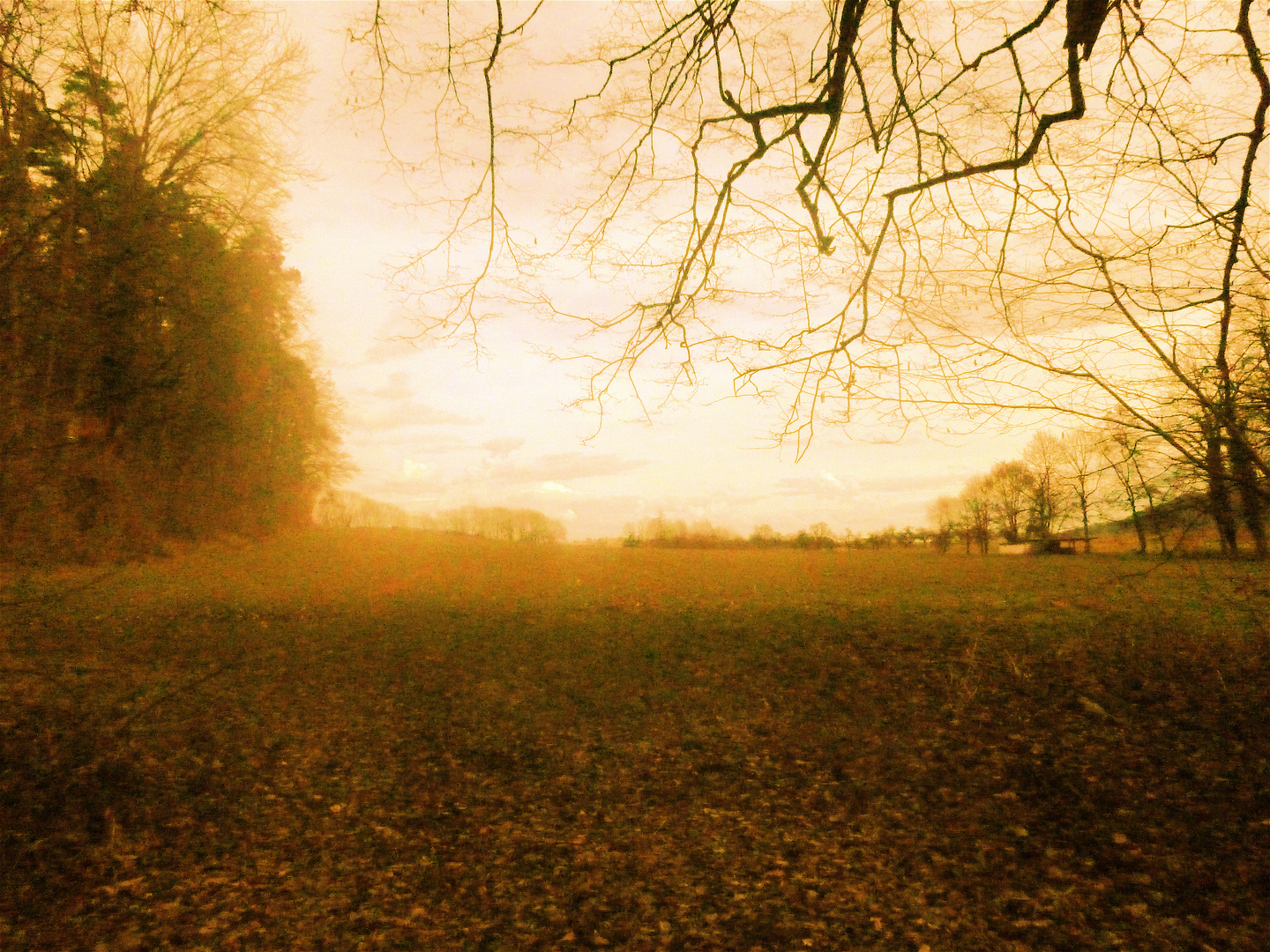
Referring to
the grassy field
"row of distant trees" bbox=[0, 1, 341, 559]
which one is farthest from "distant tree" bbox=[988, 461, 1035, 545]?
"row of distant trees" bbox=[0, 1, 341, 559]

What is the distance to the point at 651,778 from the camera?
523 centimetres

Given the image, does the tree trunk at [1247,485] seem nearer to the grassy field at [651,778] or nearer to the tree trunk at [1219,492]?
the tree trunk at [1219,492]

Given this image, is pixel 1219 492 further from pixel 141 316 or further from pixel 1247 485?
pixel 141 316

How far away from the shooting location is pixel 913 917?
11.4 ft

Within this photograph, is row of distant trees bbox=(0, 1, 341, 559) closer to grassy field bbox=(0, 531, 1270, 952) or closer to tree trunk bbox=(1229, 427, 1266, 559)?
grassy field bbox=(0, 531, 1270, 952)

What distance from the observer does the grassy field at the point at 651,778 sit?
3521 mm

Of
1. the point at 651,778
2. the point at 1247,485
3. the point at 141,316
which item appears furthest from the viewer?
the point at 141,316

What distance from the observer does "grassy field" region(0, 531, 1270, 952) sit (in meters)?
3.52

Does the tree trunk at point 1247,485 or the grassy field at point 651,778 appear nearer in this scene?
the grassy field at point 651,778

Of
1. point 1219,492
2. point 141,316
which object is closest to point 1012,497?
point 1219,492

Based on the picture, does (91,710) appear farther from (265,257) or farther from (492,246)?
(265,257)

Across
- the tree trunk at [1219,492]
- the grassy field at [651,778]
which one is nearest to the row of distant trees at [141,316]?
the grassy field at [651,778]

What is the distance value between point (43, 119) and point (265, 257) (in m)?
11.3

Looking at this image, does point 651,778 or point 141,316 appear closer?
point 651,778
